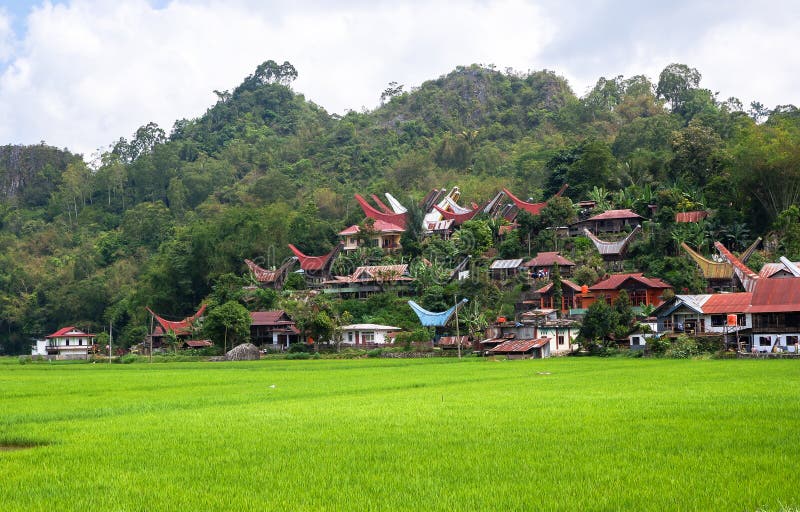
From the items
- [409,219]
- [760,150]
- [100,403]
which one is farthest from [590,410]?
[409,219]

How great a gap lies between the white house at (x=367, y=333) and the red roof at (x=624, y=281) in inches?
476

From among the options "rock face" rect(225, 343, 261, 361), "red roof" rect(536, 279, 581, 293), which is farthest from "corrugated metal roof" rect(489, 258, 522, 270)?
"rock face" rect(225, 343, 261, 361)

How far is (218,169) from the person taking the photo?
97.6 meters

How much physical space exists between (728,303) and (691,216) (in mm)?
12139

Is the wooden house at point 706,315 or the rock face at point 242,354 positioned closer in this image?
the wooden house at point 706,315

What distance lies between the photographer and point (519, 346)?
138 feet

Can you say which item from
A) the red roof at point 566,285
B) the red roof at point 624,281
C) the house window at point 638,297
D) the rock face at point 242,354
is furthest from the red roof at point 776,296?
the rock face at point 242,354

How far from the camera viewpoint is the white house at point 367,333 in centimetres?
4912

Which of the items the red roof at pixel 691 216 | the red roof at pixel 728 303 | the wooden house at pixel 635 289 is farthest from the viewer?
the red roof at pixel 691 216

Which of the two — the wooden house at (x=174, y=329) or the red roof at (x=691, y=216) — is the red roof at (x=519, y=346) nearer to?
the red roof at (x=691, y=216)

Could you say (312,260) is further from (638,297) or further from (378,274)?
(638,297)

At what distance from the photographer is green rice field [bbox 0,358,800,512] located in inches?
350

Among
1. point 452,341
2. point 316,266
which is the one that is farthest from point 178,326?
point 452,341

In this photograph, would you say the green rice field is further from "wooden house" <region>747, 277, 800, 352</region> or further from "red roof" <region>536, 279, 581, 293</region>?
"red roof" <region>536, 279, 581, 293</region>
